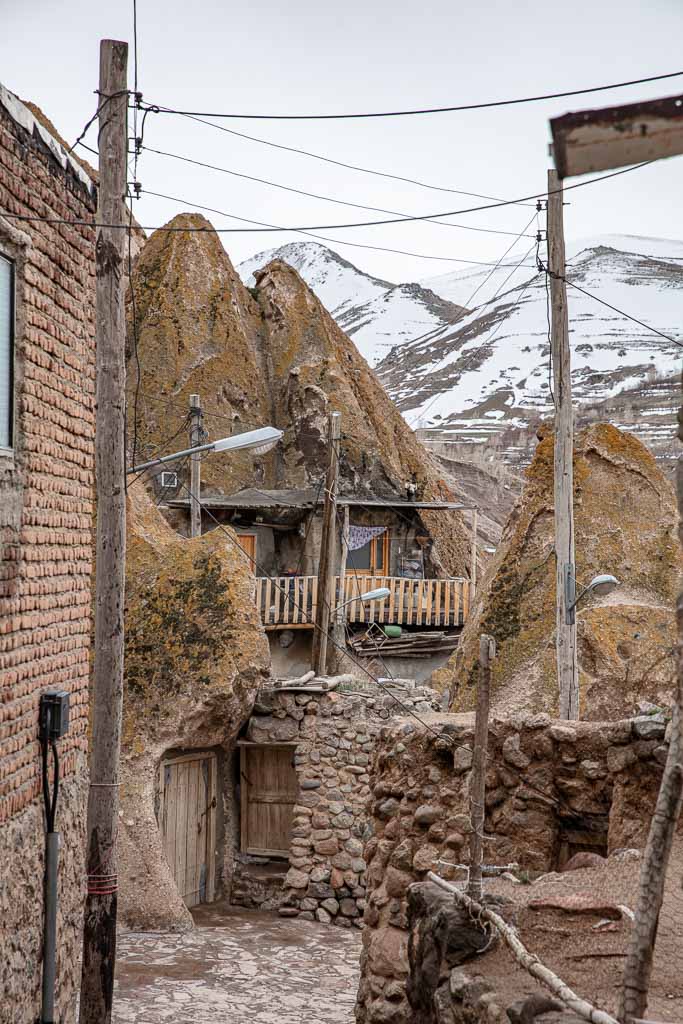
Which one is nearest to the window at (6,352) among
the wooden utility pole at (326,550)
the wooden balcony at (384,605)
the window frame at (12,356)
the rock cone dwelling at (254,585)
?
the window frame at (12,356)

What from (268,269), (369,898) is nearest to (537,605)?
(369,898)

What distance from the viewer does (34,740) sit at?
6.78m

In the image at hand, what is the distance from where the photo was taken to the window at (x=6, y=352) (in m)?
6.39

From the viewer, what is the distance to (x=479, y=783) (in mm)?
5242

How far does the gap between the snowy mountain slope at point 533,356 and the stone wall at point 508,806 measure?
31.5 meters

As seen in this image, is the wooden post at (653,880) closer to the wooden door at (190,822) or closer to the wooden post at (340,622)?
the wooden door at (190,822)

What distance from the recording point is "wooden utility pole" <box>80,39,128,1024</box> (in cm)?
728

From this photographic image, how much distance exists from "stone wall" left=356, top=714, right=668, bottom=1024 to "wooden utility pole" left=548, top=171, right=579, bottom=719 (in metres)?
5.17

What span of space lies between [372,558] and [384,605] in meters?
4.07

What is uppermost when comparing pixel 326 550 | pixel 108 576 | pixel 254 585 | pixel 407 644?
pixel 326 550

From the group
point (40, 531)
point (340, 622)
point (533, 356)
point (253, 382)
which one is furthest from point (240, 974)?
point (533, 356)

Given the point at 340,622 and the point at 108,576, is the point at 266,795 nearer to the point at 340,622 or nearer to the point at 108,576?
the point at 108,576

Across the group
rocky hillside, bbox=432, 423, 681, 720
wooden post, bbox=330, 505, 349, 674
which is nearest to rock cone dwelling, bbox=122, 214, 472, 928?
wooden post, bbox=330, 505, 349, 674

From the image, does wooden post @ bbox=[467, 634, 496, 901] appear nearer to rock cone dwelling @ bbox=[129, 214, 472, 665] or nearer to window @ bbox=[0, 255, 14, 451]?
window @ bbox=[0, 255, 14, 451]
